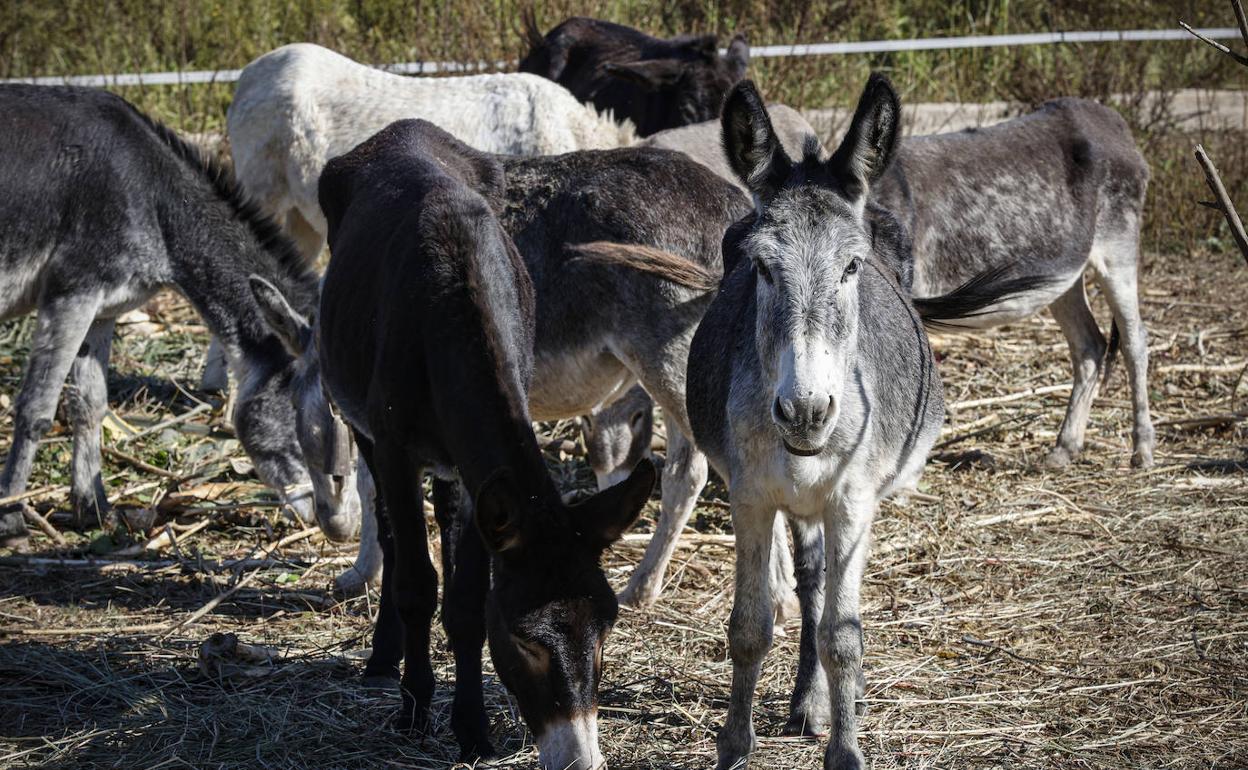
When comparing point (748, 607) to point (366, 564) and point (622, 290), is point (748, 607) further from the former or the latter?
point (366, 564)

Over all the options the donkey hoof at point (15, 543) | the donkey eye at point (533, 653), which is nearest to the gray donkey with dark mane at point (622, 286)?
the donkey hoof at point (15, 543)

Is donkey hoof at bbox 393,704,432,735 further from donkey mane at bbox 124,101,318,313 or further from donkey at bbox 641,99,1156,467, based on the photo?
donkey at bbox 641,99,1156,467

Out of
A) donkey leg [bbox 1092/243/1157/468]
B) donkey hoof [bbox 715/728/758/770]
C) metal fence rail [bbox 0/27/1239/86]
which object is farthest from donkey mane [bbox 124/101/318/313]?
metal fence rail [bbox 0/27/1239/86]

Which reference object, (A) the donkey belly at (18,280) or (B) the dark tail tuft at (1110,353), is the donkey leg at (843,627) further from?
(B) the dark tail tuft at (1110,353)

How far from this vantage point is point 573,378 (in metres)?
5.50

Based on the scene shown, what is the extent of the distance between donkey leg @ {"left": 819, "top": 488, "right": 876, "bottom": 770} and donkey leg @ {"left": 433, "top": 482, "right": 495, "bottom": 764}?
106 cm

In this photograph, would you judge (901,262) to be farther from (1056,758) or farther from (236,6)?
(236,6)

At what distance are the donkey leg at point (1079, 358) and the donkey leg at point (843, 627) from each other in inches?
165

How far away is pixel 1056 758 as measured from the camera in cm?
404

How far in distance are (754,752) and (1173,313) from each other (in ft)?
24.2

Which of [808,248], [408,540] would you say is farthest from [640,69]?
[808,248]

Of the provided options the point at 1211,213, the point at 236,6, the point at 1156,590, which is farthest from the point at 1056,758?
the point at 236,6

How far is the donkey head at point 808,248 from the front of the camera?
325 centimetres

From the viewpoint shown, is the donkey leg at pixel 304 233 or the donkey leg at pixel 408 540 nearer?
the donkey leg at pixel 408 540
